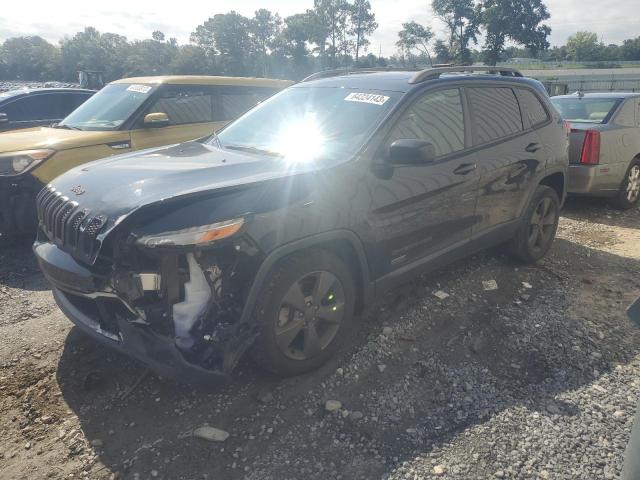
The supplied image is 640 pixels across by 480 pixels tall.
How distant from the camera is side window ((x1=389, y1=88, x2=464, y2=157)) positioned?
129 inches

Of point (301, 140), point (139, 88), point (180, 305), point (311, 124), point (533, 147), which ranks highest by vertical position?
point (139, 88)

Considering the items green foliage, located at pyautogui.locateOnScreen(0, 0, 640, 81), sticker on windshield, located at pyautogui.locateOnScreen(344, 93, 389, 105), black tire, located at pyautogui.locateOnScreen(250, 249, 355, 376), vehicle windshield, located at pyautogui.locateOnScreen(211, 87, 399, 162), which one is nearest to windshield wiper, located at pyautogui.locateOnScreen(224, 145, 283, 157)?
vehicle windshield, located at pyautogui.locateOnScreen(211, 87, 399, 162)

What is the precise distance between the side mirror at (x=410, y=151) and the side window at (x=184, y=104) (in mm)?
3917

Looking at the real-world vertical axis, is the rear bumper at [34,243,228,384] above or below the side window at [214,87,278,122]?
below

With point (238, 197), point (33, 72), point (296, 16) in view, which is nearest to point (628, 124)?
point (238, 197)

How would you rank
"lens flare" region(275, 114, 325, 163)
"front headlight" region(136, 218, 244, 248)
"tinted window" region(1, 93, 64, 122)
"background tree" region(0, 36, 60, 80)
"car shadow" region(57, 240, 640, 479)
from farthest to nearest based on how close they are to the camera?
1. "background tree" region(0, 36, 60, 80)
2. "tinted window" region(1, 93, 64, 122)
3. "lens flare" region(275, 114, 325, 163)
4. "car shadow" region(57, 240, 640, 479)
5. "front headlight" region(136, 218, 244, 248)

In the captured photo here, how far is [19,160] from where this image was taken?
4.82m

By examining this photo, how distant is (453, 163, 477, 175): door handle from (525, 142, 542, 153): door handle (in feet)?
2.90

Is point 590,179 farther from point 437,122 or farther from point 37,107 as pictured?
point 37,107

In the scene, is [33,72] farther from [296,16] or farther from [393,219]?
[393,219]

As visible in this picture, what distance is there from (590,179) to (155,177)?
576 centimetres

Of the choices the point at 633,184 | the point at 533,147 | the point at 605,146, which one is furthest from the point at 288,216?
the point at 633,184

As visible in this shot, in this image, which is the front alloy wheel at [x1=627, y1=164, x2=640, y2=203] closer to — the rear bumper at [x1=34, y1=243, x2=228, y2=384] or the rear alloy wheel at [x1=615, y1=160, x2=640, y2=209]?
the rear alloy wheel at [x1=615, y1=160, x2=640, y2=209]

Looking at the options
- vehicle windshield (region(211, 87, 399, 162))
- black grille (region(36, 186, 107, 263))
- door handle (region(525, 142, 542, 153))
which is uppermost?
vehicle windshield (region(211, 87, 399, 162))
